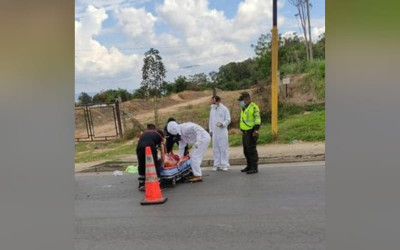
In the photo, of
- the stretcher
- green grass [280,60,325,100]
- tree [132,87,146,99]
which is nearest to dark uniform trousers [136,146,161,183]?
the stretcher

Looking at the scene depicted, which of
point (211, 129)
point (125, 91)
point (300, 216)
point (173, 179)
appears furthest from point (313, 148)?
point (125, 91)

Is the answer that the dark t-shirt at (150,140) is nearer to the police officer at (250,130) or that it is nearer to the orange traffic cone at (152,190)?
the orange traffic cone at (152,190)

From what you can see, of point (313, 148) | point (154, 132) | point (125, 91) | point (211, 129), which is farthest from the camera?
point (125, 91)

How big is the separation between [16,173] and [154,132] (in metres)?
6.17

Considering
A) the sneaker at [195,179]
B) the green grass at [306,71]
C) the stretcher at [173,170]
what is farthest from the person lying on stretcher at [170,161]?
the green grass at [306,71]

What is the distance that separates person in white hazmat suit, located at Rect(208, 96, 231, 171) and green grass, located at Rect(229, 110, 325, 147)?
3713mm

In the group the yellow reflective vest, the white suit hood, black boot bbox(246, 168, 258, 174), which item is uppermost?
the yellow reflective vest

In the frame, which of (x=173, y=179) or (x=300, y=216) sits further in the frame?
(x=173, y=179)

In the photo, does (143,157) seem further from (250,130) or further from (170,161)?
(250,130)

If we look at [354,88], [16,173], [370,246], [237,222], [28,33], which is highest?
[28,33]

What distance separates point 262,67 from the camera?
17062 millimetres

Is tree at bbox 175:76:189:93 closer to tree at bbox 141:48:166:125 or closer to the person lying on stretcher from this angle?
tree at bbox 141:48:166:125

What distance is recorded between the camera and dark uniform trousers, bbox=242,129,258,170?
8.52 metres

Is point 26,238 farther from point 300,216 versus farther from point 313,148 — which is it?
point 313,148
